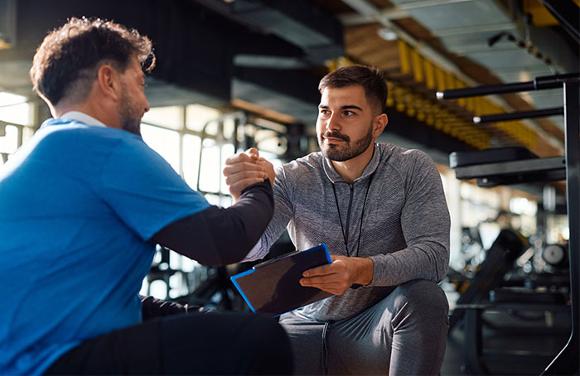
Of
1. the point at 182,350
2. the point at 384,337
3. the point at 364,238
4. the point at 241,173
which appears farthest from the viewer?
the point at 364,238

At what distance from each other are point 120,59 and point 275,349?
0.68 m

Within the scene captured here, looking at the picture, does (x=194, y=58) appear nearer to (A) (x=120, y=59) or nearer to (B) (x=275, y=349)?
(A) (x=120, y=59)

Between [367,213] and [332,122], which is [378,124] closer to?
[332,122]

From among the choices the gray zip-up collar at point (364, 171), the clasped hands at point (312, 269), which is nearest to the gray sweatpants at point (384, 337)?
the clasped hands at point (312, 269)

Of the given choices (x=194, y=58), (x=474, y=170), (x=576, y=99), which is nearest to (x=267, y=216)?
(x=576, y=99)

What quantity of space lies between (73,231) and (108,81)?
351 mm

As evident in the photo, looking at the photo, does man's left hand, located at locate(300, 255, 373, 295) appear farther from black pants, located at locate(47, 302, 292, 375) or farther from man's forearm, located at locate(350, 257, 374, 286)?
black pants, located at locate(47, 302, 292, 375)

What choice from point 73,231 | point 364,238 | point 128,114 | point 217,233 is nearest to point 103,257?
point 73,231

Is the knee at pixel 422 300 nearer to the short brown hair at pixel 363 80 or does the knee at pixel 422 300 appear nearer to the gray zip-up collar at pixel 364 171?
the gray zip-up collar at pixel 364 171

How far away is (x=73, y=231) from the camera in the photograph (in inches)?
50.3

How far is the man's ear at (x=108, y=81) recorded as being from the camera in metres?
1.46

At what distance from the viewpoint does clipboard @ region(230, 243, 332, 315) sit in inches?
66.9

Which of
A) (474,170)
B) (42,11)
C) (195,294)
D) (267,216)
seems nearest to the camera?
(267,216)

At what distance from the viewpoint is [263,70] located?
262 inches
